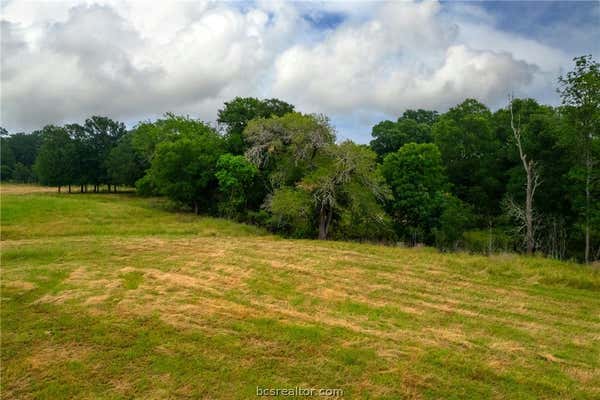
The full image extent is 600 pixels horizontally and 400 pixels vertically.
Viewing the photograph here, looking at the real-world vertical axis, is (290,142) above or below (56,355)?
above

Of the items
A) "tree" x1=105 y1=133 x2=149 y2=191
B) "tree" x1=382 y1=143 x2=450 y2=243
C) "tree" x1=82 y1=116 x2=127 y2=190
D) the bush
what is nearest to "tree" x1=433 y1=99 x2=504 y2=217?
"tree" x1=382 y1=143 x2=450 y2=243

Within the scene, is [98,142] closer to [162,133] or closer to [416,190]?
[162,133]

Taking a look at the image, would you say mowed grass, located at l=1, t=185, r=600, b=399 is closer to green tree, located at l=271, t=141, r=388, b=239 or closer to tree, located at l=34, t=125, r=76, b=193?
green tree, located at l=271, t=141, r=388, b=239

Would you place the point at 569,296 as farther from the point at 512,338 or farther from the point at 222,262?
the point at 222,262

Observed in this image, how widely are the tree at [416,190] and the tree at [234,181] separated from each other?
398 inches

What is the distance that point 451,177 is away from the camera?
28.6 metres

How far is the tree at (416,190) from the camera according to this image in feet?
68.3

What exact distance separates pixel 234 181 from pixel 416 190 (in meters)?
12.7

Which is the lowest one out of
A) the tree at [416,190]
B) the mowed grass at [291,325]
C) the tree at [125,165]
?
the mowed grass at [291,325]

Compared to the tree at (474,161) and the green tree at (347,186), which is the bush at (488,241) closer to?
the tree at (474,161)

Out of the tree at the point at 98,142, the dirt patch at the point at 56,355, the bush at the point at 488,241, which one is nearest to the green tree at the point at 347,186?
the bush at the point at 488,241

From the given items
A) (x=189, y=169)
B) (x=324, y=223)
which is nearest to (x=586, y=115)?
(x=324, y=223)

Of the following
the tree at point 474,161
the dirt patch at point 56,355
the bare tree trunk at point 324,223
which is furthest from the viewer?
the tree at point 474,161

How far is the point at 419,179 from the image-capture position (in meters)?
21.8
